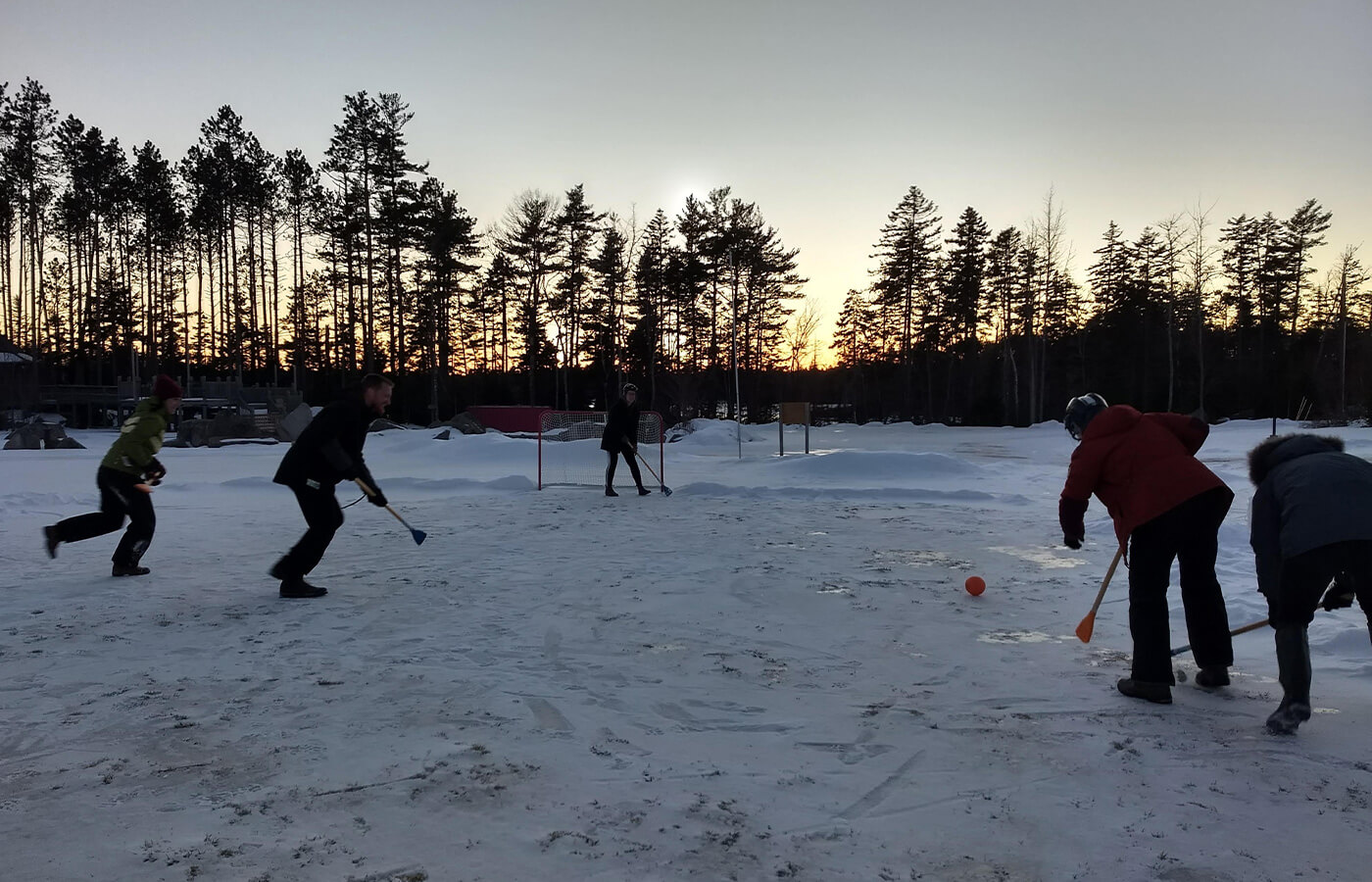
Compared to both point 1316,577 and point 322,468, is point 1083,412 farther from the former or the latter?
point 322,468

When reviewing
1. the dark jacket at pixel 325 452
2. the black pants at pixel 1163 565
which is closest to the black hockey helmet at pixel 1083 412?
the black pants at pixel 1163 565

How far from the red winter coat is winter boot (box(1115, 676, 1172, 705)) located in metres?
0.68

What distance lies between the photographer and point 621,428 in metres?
12.5

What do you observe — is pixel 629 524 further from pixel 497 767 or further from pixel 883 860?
pixel 883 860

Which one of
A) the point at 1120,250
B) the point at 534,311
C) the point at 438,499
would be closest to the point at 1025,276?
the point at 1120,250

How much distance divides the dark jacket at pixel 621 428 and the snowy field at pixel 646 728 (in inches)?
194

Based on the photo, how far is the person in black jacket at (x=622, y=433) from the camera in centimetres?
1231

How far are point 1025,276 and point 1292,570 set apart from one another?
160 feet

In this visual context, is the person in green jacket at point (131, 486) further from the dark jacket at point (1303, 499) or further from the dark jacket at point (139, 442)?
the dark jacket at point (1303, 499)

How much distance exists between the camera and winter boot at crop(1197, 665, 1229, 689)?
3881 millimetres

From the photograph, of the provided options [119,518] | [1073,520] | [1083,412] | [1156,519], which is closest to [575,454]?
[119,518]

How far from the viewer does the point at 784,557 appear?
24.7ft

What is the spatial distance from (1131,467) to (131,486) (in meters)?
7.39

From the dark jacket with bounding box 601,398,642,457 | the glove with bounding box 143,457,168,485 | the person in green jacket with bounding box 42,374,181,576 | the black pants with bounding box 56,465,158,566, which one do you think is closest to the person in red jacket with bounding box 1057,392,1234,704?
the person in green jacket with bounding box 42,374,181,576
